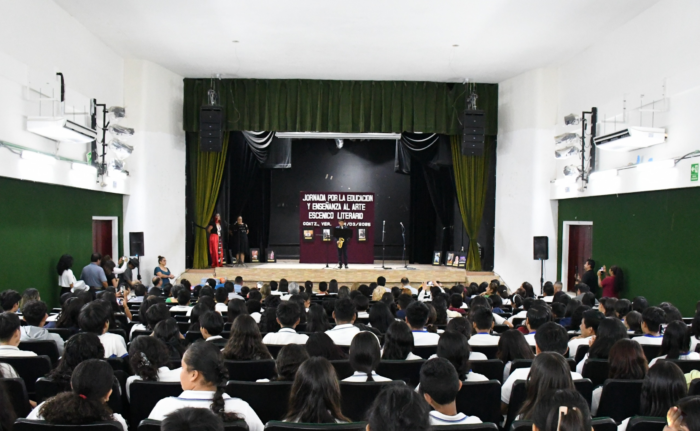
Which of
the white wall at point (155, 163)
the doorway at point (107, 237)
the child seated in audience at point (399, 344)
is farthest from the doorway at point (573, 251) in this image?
the doorway at point (107, 237)

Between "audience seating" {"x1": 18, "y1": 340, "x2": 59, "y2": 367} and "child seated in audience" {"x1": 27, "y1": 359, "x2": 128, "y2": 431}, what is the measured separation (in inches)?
67.7

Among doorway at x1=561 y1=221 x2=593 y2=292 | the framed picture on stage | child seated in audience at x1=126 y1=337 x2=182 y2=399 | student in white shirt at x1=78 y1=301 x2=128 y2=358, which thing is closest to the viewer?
child seated in audience at x1=126 y1=337 x2=182 y2=399

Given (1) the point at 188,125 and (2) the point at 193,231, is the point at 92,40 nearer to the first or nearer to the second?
(1) the point at 188,125

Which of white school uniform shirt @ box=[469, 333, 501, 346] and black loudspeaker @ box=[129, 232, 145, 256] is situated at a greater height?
black loudspeaker @ box=[129, 232, 145, 256]

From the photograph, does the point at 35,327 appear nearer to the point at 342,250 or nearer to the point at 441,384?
the point at 441,384

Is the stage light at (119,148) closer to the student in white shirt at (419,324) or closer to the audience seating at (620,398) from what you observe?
the student in white shirt at (419,324)

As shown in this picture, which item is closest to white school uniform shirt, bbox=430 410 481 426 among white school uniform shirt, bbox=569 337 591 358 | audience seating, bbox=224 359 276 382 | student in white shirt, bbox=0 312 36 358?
audience seating, bbox=224 359 276 382

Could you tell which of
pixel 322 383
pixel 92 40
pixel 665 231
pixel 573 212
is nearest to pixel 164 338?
pixel 322 383

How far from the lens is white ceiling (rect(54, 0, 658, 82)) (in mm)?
7930

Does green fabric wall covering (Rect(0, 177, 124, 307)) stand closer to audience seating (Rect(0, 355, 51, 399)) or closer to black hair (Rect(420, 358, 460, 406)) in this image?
audience seating (Rect(0, 355, 51, 399))

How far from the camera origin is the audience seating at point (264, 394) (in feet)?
9.34

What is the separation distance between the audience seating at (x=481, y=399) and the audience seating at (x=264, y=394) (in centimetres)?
89

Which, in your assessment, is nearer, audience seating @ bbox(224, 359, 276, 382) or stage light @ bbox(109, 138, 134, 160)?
audience seating @ bbox(224, 359, 276, 382)

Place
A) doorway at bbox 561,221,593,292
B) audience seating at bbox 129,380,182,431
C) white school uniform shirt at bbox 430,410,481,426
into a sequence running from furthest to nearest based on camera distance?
doorway at bbox 561,221,593,292, audience seating at bbox 129,380,182,431, white school uniform shirt at bbox 430,410,481,426
